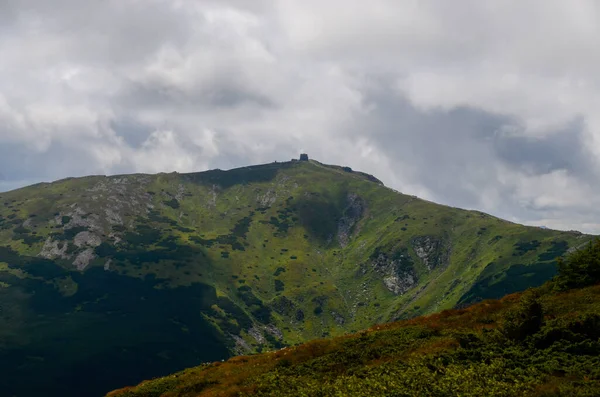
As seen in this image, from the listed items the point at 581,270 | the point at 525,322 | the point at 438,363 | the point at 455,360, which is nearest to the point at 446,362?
the point at 455,360

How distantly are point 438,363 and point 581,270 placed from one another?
28.9 m

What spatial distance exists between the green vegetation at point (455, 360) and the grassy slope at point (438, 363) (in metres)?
0.08

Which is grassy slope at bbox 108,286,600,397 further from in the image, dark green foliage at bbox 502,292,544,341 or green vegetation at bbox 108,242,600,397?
dark green foliage at bbox 502,292,544,341

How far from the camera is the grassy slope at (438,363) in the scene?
2791 centimetres

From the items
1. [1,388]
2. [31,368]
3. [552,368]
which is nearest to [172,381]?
[552,368]

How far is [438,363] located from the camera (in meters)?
33.6

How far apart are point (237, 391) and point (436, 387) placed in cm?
1918

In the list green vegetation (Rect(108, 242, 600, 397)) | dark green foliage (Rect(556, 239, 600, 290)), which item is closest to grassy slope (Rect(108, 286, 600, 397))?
green vegetation (Rect(108, 242, 600, 397))

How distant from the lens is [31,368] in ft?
576

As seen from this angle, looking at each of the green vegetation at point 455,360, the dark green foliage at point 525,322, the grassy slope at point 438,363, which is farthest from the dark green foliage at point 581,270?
the dark green foliage at point 525,322

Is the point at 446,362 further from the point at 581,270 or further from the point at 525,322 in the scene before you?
the point at 581,270

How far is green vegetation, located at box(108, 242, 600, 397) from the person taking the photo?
28172 mm

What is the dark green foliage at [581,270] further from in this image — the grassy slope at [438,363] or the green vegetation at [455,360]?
the grassy slope at [438,363]

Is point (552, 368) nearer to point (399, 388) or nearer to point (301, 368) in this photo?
point (399, 388)
